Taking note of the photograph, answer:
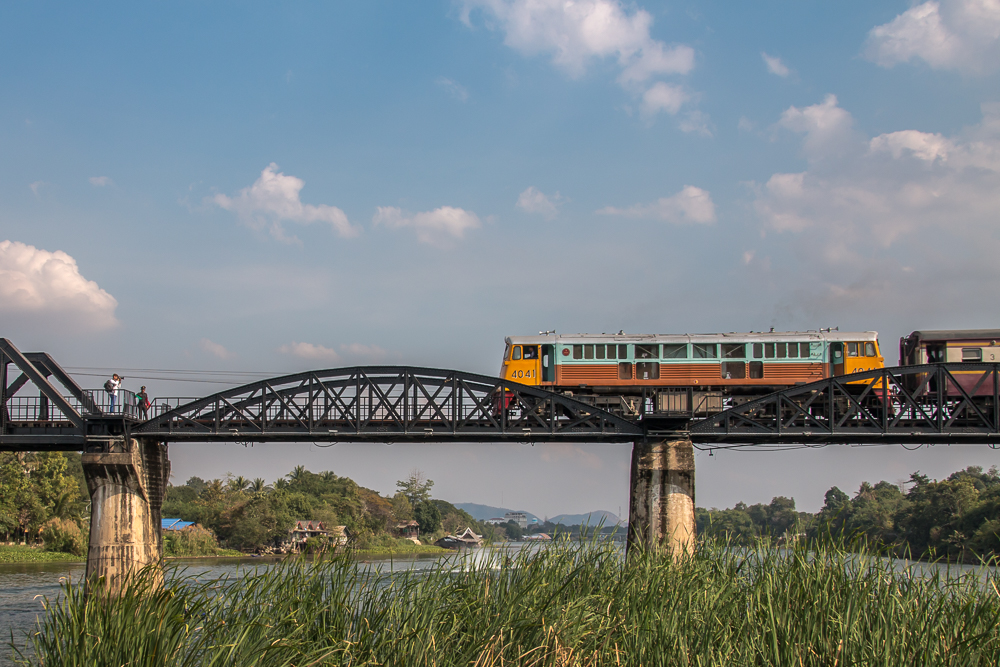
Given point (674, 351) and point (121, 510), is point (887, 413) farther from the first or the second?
point (121, 510)

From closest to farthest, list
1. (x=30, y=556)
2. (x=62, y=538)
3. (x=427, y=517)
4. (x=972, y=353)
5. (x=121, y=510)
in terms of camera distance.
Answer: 1. (x=121, y=510)
2. (x=972, y=353)
3. (x=30, y=556)
4. (x=62, y=538)
5. (x=427, y=517)

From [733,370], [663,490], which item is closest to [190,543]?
[663,490]

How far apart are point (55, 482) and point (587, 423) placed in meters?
72.0

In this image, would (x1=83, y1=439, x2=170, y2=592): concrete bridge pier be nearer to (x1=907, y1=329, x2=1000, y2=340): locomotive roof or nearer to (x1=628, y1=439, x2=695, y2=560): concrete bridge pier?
(x1=628, y1=439, x2=695, y2=560): concrete bridge pier

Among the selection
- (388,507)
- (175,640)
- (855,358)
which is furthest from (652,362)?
(388,507)

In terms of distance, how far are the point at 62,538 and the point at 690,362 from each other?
70.5 m

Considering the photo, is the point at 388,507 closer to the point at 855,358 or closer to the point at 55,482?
the point at 55,482

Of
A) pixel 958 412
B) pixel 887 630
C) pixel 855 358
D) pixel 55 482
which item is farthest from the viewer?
pixel 55 482

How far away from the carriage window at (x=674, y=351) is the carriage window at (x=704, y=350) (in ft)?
1.70

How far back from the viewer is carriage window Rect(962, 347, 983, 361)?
4600 cm

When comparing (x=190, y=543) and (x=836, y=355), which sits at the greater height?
(x=836, y=355)

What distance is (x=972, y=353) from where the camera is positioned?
46.1 meters

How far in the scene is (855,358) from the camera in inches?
1836

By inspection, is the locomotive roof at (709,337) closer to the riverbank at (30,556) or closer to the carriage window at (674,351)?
the carriage window at (674,351)
